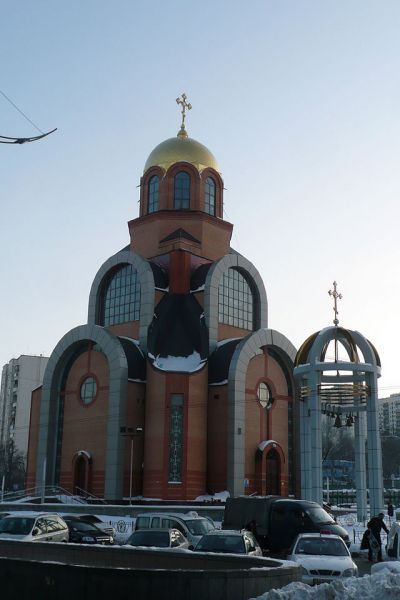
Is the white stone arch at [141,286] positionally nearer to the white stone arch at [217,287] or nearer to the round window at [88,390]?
the white stone arch at [217,287]

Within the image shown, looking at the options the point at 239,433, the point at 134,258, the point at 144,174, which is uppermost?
the point at 144,174

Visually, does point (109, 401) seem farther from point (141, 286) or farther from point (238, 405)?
point (141, 286)

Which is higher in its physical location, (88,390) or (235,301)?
(235,301)

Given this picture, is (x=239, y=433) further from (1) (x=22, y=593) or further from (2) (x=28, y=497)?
(1) (x=22, y=593)

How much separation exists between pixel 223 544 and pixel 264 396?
2679 cm

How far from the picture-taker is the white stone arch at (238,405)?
126ft

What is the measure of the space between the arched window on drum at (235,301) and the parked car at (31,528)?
82.3 ft

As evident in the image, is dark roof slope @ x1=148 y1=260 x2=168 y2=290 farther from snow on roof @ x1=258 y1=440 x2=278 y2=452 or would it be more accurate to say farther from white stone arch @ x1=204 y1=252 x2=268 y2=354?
snow on roof @ x1=258 y1=440 x2=278 y2=452

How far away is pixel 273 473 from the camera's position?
41188 mm

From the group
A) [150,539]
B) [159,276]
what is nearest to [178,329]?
[159,276]

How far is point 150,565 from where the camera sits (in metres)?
13.9

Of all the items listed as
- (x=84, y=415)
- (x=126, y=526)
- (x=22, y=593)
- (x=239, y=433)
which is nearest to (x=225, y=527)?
(x=126, y=526)

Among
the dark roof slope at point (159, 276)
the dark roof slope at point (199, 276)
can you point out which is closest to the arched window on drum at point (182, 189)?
the dark roof slope at point (199, 276)

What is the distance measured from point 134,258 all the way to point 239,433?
42.2ft
